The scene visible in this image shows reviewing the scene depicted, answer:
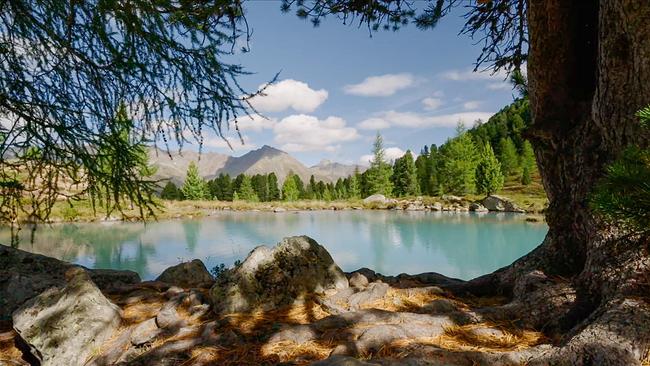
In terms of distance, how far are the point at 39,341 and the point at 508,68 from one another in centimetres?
598

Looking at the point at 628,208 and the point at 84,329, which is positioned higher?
the point at 628,208

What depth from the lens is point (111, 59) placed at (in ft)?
9.87

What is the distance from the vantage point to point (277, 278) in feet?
10.4

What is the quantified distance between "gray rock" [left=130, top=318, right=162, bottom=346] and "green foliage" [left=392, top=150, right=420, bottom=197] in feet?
169

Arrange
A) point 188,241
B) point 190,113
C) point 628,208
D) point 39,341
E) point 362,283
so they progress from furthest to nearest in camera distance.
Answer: point 188,241 < point 362,283 < point 190,113 < point 39,341 < point 628,208

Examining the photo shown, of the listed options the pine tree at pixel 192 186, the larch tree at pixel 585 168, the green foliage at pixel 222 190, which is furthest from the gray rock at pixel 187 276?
the green foliage at pixel 222 190

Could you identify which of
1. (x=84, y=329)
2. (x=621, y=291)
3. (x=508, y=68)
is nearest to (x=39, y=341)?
(x=84, y=329)

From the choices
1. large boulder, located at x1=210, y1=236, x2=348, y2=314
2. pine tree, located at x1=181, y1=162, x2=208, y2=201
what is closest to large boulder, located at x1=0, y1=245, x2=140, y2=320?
large boulder, located at x1=210, y1=236, x2=348, y2=314

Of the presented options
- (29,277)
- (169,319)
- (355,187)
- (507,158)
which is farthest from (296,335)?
(507,158)

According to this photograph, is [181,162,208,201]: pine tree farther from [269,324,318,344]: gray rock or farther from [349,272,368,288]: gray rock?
[269,324,318,344]: gray rock

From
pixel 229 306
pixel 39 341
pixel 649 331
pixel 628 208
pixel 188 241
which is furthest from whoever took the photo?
pixel 188 241

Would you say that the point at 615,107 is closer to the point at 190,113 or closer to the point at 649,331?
the point at 649,331

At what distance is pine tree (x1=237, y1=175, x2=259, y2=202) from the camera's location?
59.2m

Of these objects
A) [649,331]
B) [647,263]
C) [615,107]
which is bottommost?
[649,331]
